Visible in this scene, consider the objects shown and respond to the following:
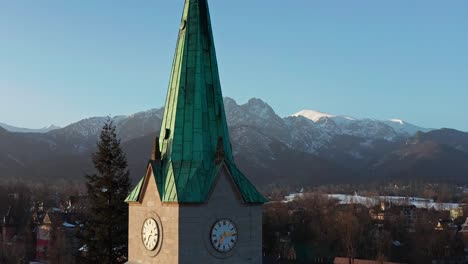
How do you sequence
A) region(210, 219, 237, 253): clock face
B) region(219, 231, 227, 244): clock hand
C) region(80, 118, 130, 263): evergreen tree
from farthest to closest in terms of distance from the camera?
region(80, 118, 130, 263): evergreen tree → region(219, 231, 227, 244): clock hand → region(210, 219, 237, 253): clock face

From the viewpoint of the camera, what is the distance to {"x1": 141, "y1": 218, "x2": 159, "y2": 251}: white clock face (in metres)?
20.5

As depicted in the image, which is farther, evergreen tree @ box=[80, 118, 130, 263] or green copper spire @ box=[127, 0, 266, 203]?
evergreen tree @ box=[80, 118, 130, 263]

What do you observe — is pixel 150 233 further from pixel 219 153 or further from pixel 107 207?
pixel 107 207

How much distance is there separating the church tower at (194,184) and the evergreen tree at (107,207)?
12386 mm

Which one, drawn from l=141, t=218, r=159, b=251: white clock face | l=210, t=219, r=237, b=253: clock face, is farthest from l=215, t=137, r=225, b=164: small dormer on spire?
l=141, t=218, r=159, b=251: white clock face

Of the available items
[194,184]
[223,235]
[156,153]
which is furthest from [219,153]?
[223,235]

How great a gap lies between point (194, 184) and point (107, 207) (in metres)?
15.5

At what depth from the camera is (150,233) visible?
20875 mm

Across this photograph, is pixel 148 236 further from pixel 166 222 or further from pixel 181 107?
pixel 181 107

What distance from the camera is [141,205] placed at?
21484 millimetres

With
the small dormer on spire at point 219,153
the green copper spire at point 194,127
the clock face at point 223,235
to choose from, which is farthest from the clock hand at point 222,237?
the small dormer on spire at point 219,153

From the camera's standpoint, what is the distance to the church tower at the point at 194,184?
20.0 meters

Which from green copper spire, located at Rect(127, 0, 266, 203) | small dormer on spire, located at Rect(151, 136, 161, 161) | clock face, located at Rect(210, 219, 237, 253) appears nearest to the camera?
clock face, located at Rect(210, 219, 237, 253)

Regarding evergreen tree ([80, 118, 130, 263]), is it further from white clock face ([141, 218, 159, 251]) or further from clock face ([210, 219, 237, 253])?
clock face ([210, 219, 237, 253])
